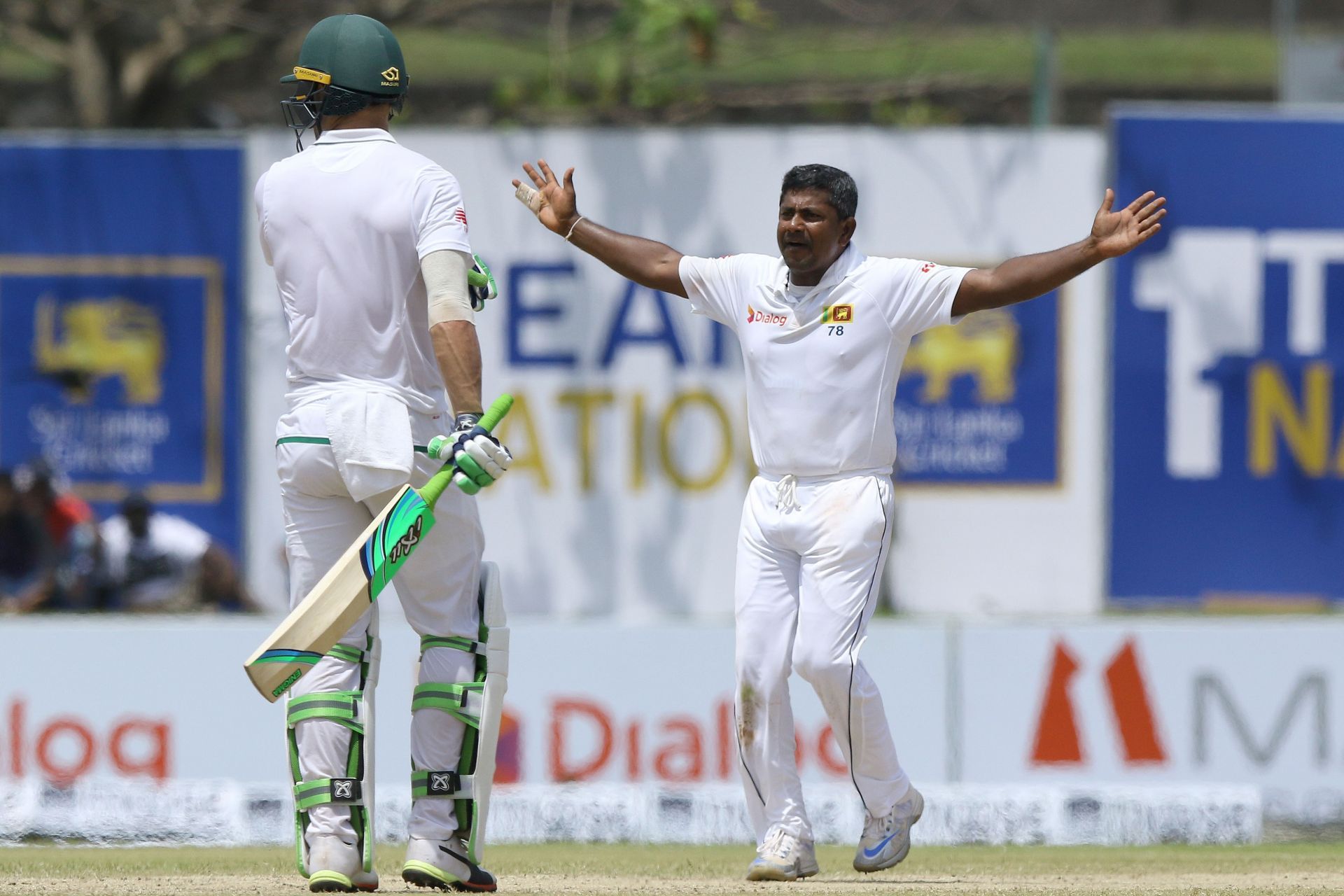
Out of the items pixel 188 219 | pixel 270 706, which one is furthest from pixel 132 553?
pixel 270 706

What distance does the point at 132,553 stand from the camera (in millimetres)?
11656

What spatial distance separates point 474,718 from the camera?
545cm

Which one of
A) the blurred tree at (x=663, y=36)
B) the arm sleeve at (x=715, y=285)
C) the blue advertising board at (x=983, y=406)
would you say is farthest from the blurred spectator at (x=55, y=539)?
the arm sleeve at (x=715, y=285)

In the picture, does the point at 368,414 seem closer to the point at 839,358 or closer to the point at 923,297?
the point at 839,358

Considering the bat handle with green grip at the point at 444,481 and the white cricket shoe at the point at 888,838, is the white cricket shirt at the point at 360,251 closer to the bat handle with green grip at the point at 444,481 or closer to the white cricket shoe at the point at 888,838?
the bat handle with green grip at the point at 444,481

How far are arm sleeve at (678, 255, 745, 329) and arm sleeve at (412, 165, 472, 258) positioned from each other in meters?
0.95

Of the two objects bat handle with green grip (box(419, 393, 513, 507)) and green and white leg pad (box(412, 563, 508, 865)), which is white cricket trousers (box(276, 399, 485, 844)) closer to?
green and white leg pad (box(412, 563, 508, 865))

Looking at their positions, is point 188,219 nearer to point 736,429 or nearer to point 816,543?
point 736,429

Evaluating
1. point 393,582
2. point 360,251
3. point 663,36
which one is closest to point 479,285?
point 360,251

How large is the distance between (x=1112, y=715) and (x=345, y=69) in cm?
510

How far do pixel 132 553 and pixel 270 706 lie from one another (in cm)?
299

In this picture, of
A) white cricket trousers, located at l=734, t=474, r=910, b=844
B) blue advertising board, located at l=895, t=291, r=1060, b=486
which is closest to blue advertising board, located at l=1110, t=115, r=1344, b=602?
blue advertising board, located at l=895, t=291, r=1060, b=486

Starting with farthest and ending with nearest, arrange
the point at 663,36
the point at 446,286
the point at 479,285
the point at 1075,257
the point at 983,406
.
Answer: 1. the point at 663,36
2. the point at 983,406
3. the point at 1075,257
4. the point at 479,285
5. the point at 446,286

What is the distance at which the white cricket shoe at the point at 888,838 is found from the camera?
591 cm
